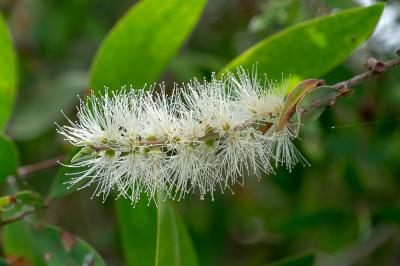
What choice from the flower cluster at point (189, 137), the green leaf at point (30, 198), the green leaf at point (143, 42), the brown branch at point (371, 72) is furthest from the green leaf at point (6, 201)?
the brown branch at point (371, 72)

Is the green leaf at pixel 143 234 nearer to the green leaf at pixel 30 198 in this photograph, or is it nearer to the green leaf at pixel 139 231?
the green leaf at pixel 139 231

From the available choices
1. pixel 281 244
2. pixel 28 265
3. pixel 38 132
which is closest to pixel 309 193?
pixel 281 244

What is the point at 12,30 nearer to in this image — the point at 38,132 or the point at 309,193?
the point at 38,132

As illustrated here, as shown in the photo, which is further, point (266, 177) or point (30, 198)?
point (266, 177)

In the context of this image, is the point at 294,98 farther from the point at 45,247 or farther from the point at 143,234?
the point at 45,247

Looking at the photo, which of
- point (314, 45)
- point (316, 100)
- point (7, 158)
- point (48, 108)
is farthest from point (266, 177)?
point (316, 100)

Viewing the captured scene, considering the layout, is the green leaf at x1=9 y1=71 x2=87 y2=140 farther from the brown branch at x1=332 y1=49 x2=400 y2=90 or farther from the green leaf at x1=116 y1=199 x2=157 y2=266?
the brown branch at x1=332 y1=49 x2=400 y2=90
